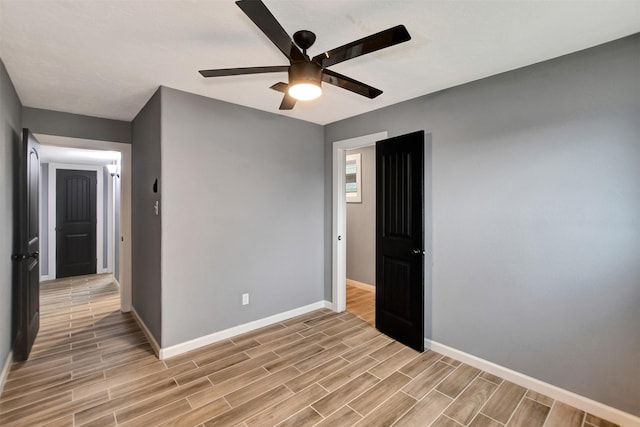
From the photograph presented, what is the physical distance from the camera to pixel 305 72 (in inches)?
65.8

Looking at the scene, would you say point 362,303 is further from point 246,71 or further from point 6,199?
point 6,199

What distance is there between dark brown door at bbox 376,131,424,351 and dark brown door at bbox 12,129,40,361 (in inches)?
132

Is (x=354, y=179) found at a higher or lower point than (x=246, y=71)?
lower

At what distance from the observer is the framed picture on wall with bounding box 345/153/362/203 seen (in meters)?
5.16

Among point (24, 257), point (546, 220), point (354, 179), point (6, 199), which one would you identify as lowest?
point (24, 257)

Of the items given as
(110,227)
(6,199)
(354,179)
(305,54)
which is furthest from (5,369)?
(354,179)

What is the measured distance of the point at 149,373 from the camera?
8.32 ft

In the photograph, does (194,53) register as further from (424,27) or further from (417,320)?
(417,320)

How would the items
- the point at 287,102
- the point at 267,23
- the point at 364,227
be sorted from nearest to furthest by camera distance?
the point at 267,23, the point at 287,102, the point at 364,227

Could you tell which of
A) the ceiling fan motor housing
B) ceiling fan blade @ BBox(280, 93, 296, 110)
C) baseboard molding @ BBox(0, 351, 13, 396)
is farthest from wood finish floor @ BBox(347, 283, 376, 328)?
baseboard molding @ BBox(0, 351, 13, 396)

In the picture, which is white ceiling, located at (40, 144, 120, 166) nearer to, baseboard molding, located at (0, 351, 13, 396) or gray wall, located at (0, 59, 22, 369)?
gray wall, located at (0, 59, 22, 369)

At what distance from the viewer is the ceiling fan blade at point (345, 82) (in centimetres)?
179

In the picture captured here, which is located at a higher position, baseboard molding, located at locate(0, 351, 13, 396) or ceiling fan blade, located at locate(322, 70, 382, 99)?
ceiling fan blade, located at locate(322, 70, 382, 99)

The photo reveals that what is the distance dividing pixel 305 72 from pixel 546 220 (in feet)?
6.74
